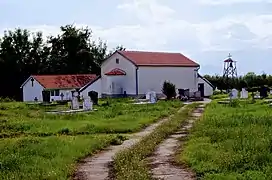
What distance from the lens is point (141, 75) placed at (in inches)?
2199

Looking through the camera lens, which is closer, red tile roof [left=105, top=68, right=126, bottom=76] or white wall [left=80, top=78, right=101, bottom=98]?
red tile roof [left=105, top=68, right=126, bottom=76]

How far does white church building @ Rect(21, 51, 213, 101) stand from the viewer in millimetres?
55969

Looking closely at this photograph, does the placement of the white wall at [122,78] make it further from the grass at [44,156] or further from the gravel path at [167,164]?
the gravel path at [167,164]

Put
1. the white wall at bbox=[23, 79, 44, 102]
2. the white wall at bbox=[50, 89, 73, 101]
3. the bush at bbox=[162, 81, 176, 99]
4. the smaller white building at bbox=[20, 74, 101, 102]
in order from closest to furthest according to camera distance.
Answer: the bush at bbox=[162, 81, 176, 99] < the white wall at bbox=[50, 89, 73, 101] < the smaller white building at bbox=[20, 74, 101, 102] < the white wall at bbox=[23, 79, 44, 102]

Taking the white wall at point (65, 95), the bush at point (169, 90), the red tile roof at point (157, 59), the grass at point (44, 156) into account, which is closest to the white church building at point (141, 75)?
the red tile roof at point (157, 59)

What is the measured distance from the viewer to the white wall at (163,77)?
56.0 meters

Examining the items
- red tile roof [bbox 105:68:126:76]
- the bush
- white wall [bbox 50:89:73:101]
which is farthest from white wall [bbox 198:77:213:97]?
white wall [bbox 50:89:73:101]

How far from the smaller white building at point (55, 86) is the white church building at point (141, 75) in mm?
95

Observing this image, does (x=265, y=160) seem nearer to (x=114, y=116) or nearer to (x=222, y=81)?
(x=114, y=116)

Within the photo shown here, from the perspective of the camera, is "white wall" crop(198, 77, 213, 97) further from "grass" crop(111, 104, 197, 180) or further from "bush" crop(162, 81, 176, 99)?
"grass" crop(111, 104, 197, 180)

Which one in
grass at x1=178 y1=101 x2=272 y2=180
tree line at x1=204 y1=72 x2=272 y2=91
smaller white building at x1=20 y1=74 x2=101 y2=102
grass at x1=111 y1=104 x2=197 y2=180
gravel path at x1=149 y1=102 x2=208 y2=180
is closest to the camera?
grass at x1=178 y1=101 x2=272 y2=180

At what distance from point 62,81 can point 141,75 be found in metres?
8.82

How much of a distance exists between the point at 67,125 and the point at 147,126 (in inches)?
123

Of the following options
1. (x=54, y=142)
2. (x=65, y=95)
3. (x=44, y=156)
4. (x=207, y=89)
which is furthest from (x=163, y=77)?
(x=44, y=156)
